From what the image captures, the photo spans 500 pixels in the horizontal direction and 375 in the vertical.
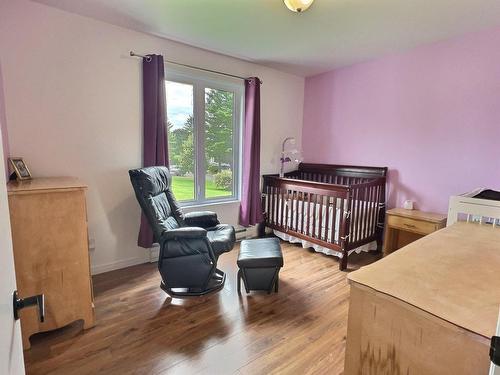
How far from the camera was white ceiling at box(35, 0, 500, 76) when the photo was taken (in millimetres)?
2146

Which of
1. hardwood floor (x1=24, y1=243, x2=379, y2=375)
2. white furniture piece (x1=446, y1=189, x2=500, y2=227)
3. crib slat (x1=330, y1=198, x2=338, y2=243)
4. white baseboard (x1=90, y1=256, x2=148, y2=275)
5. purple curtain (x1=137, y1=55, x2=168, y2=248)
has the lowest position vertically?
hardwood floor (x1=24, y1=243, x2=379, y2=375)

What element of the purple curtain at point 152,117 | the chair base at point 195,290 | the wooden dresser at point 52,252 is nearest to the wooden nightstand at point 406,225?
the chair base at point 195,290

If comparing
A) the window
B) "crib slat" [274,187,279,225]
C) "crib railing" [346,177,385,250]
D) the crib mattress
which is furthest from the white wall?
"crib railing" [346,177,385,250]

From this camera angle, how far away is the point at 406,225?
9.77 feet

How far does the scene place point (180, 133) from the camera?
3180 millimetres

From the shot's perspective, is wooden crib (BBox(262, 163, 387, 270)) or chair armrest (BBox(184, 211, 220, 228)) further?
wooden crib (BBox(262, 163, 387, 270))

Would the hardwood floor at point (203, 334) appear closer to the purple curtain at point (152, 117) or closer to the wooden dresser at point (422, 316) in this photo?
the purple curtain at point (152, 117)

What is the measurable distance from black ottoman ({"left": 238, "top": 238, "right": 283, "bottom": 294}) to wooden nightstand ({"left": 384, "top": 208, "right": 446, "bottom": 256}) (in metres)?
1.53

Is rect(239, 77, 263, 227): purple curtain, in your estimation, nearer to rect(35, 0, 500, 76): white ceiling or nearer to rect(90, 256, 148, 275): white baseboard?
rect(35, 0, 500, 76): white ceiling

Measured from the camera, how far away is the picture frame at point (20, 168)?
203 cm

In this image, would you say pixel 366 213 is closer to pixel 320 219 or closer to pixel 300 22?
pixel 320 219

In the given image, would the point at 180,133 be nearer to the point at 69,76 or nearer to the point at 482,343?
the point at 69,76

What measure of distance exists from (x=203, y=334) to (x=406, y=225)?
2368mm

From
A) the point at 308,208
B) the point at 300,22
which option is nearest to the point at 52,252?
the point at 308,208
